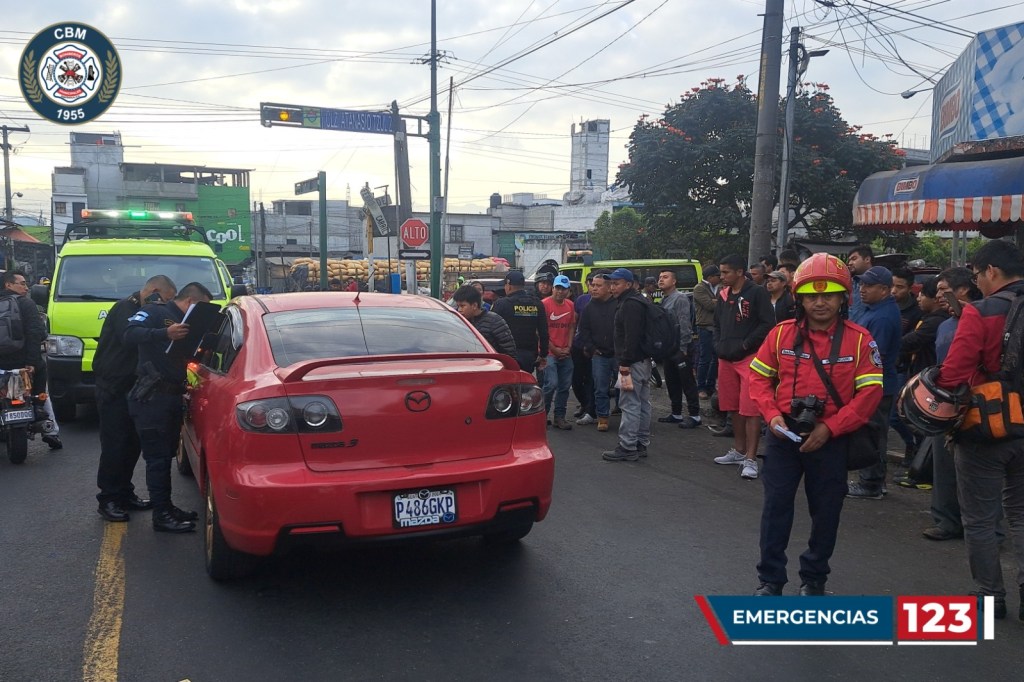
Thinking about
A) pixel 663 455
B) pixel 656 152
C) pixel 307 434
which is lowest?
pixel 663 455

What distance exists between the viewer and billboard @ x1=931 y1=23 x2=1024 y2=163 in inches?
354

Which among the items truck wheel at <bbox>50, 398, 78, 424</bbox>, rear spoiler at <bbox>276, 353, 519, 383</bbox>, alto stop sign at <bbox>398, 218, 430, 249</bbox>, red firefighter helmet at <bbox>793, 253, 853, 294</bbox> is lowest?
truck wheel at <bbox>50, 398, 78, 424</bbox>

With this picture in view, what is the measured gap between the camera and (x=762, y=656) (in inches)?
150

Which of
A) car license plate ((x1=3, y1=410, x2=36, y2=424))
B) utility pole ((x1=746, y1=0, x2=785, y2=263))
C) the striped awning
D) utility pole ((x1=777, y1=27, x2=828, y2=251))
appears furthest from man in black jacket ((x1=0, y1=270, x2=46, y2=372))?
utility pole ((x1=777, y1=27, x2=828, y2=251))

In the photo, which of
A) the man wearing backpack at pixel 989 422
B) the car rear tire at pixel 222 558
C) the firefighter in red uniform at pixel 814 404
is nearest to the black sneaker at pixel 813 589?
the firefighter in red uniform at pixel 814 404

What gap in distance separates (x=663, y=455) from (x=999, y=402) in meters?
4.58

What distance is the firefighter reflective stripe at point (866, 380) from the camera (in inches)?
157

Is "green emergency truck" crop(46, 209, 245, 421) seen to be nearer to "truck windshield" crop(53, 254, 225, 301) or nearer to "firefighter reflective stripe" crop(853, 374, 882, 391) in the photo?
"truck windshield" crop(53, 254, 225, 301)

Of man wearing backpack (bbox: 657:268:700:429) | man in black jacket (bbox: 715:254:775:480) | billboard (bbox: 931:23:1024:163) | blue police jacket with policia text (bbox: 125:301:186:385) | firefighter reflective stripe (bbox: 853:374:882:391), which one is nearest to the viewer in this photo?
firefighter reflective stripe (bbox: 853:374:882:391)

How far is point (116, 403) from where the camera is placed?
5.95 m

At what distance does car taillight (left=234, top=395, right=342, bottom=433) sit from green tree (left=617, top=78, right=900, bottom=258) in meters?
19.1

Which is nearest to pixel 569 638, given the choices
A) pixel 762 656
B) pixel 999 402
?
pixel 762 656

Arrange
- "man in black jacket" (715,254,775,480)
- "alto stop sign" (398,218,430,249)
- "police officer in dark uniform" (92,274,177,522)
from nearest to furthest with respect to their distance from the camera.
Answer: "police officer in dark uniform" (92,274,177,522), "man in black jacket" (715,254,775,480), "alto stop sign" (398,218,430,249)

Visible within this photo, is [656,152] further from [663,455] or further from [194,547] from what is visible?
[194,547]
